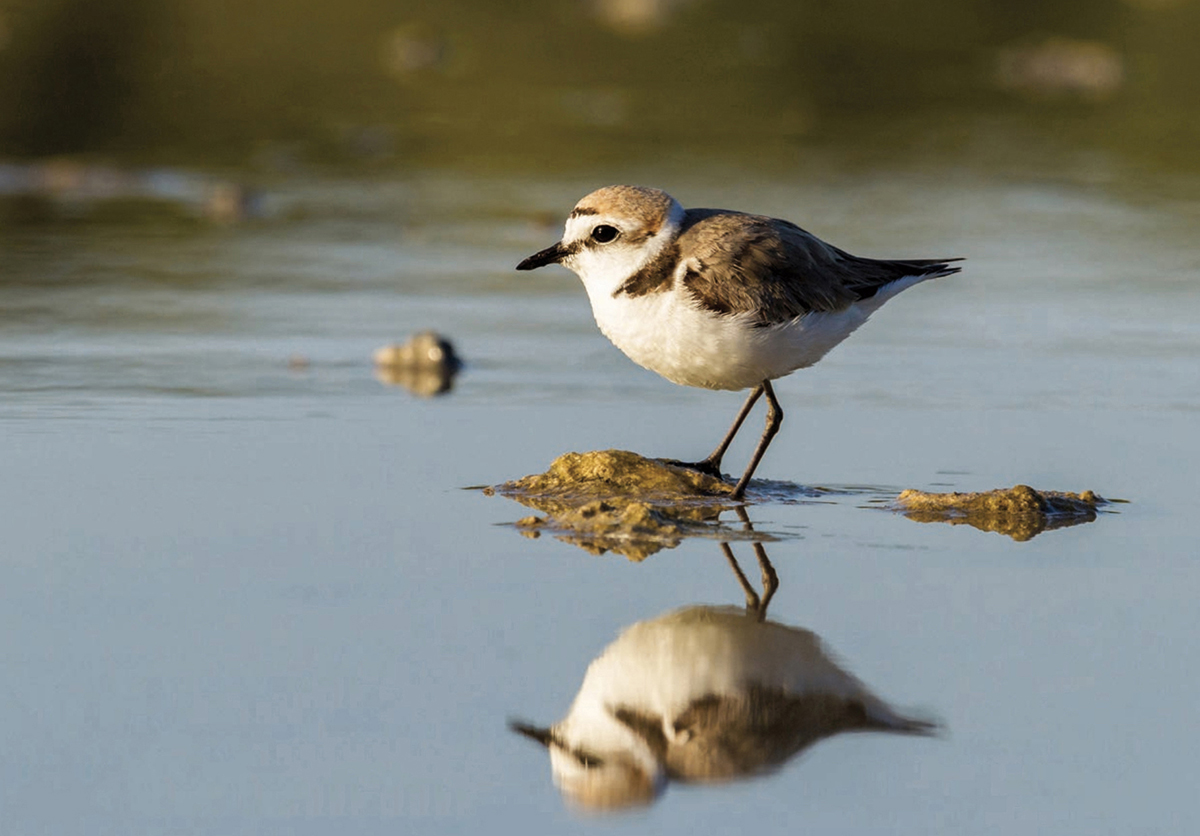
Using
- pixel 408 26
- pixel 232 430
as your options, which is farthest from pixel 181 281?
pixel 408 26

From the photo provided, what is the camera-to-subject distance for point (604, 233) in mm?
6645

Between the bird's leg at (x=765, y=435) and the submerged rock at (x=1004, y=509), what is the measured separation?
1.88ft

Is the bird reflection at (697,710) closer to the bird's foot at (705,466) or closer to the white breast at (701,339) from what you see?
the white breast at (701,339)

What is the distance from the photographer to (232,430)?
288 inches

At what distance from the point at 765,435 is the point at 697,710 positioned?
254 centimetres

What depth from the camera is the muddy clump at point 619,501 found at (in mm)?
5969

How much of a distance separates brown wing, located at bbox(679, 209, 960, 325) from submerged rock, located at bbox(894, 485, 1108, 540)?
88 centimetres

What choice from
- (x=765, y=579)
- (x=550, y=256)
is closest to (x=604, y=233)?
(x=550, y=256)

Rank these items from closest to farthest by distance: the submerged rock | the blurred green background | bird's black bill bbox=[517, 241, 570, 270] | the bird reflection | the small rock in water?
1. the bird reflection
2. the submerged rock
3. bird's black bill bbox=[517, 241, 570, 270]
4. the small rock in water
5. the blurred green background

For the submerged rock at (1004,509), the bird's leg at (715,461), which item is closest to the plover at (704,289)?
the bird's leg at (715,461)

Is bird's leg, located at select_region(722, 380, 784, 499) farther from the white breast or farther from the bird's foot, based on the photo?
the bird's foot

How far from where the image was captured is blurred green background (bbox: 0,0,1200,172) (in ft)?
49.3

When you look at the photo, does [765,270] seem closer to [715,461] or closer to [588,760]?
[715,461]

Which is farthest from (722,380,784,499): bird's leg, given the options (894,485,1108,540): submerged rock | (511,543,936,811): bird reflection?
(511,543,936,811): bird reflection
